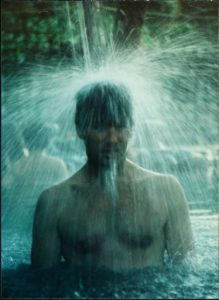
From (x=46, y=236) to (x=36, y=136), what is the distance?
9.81 feet

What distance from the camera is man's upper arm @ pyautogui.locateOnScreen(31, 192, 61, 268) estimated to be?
2.41 meters

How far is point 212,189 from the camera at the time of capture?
21.3 ft

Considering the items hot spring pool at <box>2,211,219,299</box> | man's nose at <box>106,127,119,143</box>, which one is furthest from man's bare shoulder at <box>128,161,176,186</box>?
hot spring pool at <box>2,211,219,299</box>

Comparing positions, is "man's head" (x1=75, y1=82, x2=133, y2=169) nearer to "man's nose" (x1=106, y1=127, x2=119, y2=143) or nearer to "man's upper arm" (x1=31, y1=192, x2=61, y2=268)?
"man's nose" (x1=106, y1=127, x2=119, y2=143)

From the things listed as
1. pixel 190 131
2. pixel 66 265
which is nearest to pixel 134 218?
pixel 66 265

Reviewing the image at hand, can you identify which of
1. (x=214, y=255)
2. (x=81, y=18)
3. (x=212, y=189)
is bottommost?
(x=212, y=189)

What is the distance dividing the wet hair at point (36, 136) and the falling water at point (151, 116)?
0.11 meters

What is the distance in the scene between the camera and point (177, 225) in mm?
2465

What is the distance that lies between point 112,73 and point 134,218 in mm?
1137

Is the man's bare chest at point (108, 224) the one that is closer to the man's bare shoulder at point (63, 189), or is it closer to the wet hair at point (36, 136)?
the man's bare shoulder at point (63, 189)

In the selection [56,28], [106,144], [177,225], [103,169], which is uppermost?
[56,28]

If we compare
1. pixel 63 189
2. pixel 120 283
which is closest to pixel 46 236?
pixel 63 189

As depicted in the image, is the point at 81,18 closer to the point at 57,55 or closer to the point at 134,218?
the point at 57,55

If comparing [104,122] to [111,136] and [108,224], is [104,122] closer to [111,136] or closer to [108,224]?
[111,136]
